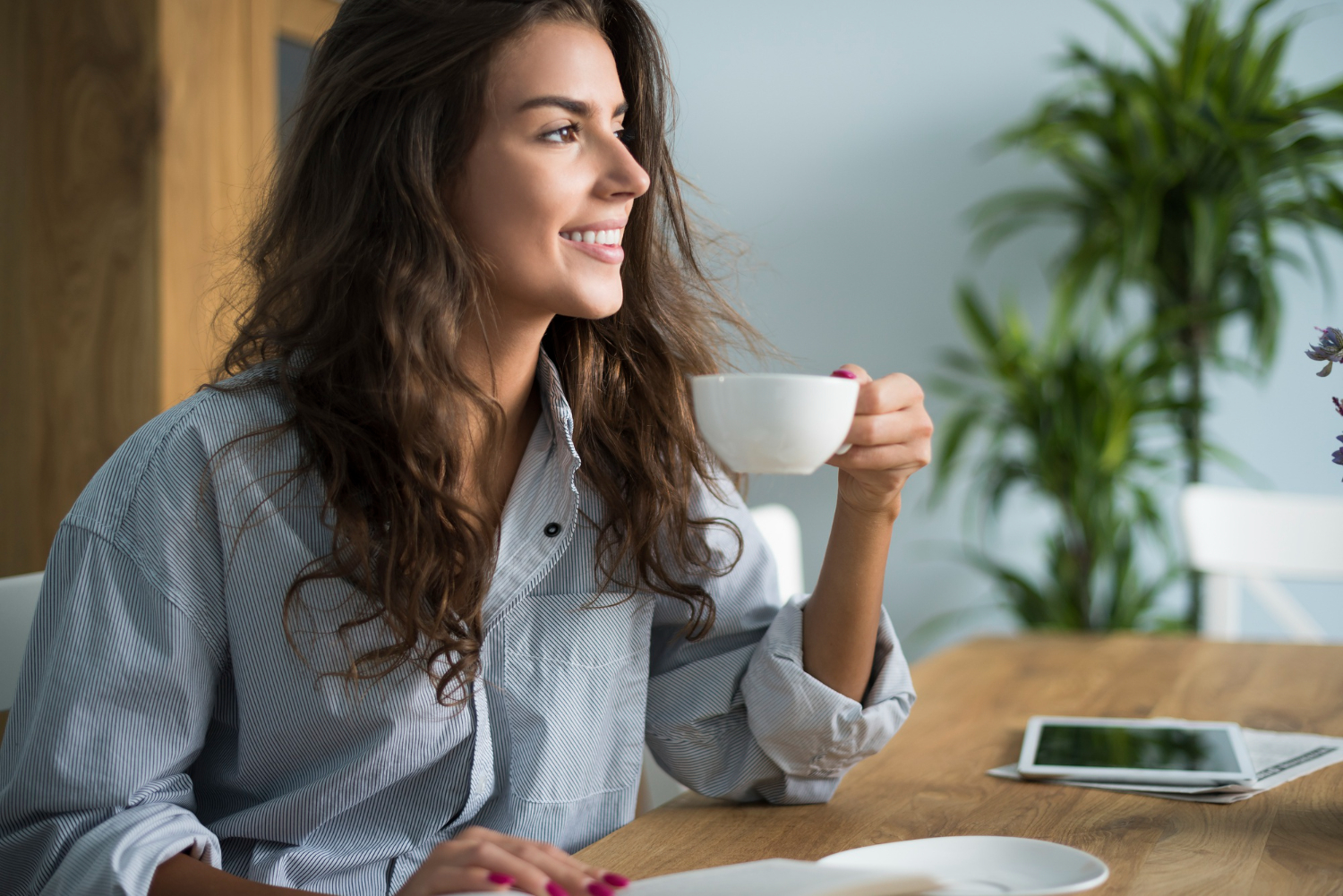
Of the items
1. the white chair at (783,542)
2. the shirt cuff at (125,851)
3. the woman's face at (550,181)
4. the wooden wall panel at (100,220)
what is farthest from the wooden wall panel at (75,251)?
the shirt cuff at (125,851)

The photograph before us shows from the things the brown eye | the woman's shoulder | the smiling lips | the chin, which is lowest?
the woman's shoulder

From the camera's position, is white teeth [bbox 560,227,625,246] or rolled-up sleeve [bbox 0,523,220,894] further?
white teeth [bbox 560,227,625,246]

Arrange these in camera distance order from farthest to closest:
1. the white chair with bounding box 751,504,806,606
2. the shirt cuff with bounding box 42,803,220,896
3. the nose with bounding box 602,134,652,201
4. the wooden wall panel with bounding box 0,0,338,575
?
the wooden wall panel with bounding box 0,0,338,575
the white chair with bounding box 751,504,806,606
the nose with bounding box 602,134,652,201
the shirt cuff with bounding box 42,803,220,896

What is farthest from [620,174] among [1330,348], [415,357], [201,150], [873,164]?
[873,164]

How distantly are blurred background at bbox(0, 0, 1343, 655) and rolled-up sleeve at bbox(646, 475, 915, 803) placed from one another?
150 centimetres

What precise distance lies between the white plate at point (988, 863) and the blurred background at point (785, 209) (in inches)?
73.3

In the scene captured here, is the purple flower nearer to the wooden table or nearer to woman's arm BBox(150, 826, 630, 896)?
the wooden table

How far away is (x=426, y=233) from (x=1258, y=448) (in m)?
2.85

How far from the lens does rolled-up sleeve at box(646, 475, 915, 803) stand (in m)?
0.98

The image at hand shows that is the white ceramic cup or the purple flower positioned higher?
the purple flower

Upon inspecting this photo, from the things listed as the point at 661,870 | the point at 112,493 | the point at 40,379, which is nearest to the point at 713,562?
the point at 661,870

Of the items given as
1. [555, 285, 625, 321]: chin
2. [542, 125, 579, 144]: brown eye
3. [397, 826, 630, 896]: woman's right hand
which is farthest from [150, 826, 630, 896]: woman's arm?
[542, 125, 579, 144]: brown eye

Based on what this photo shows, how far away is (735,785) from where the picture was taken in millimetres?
996

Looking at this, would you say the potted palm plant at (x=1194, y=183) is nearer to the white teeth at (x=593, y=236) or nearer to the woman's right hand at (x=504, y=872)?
the white teeth at (x=593, y=236)
